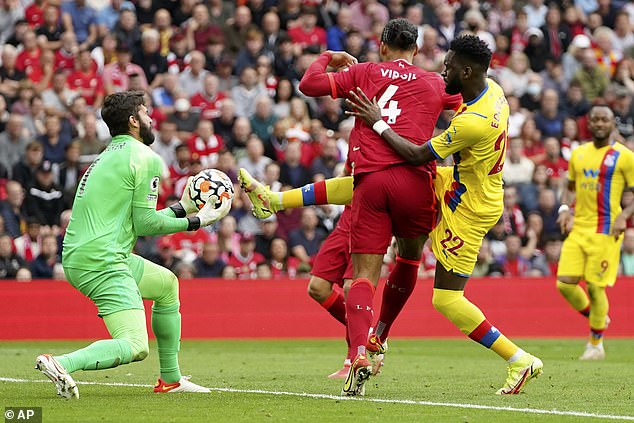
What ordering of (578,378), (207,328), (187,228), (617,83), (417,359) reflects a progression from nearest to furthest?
(187,228), (578,378), (417,359), (207,328), (617,83)

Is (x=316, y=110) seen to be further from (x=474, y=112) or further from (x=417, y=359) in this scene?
(x=474, y=112)

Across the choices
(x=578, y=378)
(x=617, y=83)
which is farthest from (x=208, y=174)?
(x=617, y=83)

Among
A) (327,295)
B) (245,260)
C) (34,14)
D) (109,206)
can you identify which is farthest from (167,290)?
(34,14)

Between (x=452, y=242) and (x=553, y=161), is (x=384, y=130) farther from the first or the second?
(x=553, y=161)

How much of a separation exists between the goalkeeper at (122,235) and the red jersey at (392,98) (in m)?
1.15

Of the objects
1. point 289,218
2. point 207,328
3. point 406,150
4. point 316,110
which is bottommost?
point 207,328

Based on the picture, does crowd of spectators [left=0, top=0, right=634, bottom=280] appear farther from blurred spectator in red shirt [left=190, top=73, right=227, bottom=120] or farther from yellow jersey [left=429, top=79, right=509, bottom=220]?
yellow jersey [left=429, top=79, right=509, bottom=220]

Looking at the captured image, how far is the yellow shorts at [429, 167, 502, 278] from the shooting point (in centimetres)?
923

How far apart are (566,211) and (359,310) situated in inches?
223

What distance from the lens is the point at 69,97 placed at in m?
19.3

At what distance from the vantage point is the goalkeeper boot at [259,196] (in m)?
9.71

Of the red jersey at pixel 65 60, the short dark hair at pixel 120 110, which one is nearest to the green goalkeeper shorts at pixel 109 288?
the short dark hair at pixel 120 110

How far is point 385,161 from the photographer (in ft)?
29.8

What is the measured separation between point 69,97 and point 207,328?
467 cm
